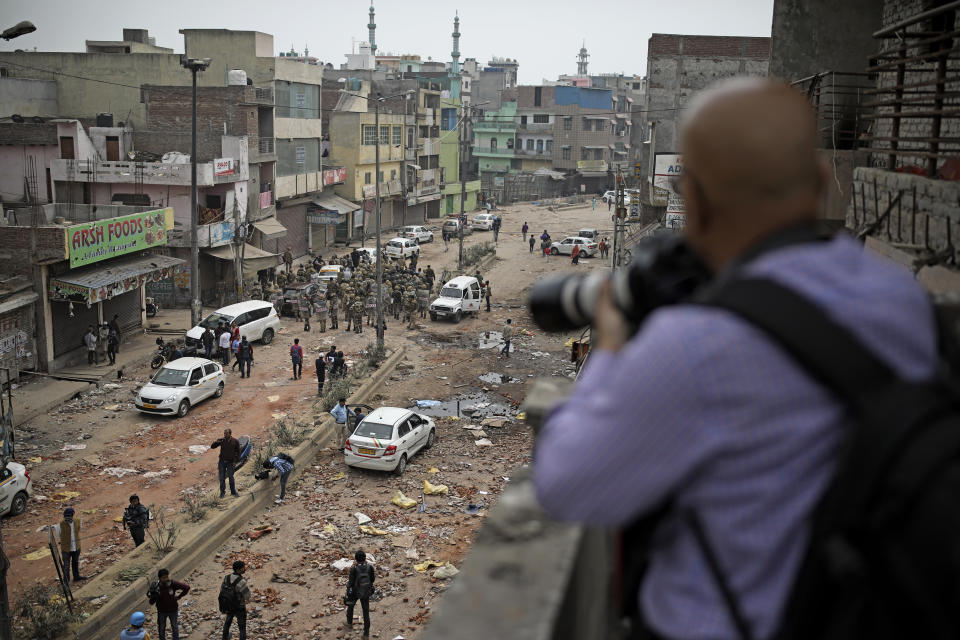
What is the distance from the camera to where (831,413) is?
1.39 meters

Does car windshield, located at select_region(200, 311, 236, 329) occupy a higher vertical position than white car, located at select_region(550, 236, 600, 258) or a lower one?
lower

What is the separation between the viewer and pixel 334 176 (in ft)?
164

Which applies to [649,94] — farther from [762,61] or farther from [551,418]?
[551,418]

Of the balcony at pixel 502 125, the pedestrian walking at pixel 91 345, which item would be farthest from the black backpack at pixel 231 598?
the balcony at pixel 502 125

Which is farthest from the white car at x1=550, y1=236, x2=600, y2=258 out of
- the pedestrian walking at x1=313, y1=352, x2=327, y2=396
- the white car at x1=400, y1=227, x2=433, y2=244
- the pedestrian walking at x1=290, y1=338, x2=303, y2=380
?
the pedestrian walking at x1=313, y1=352, x2=327, y2=396

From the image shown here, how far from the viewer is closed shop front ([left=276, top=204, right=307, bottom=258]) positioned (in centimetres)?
4447

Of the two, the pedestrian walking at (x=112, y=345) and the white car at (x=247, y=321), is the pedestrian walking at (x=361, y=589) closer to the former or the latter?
the white car at (x=247, y=321)

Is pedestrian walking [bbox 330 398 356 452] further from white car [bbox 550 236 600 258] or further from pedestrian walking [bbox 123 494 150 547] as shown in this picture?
white car [bbox 550 236 600 258]

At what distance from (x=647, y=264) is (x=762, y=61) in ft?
128

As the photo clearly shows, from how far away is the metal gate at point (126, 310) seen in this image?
2753 cm

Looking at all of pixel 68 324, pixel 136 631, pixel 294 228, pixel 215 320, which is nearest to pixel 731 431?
pixel 136 631

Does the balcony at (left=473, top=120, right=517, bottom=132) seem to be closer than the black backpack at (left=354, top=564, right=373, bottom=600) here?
No

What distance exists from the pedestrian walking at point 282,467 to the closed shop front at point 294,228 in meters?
27.1

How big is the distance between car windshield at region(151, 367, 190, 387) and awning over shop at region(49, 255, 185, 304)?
4139mm
